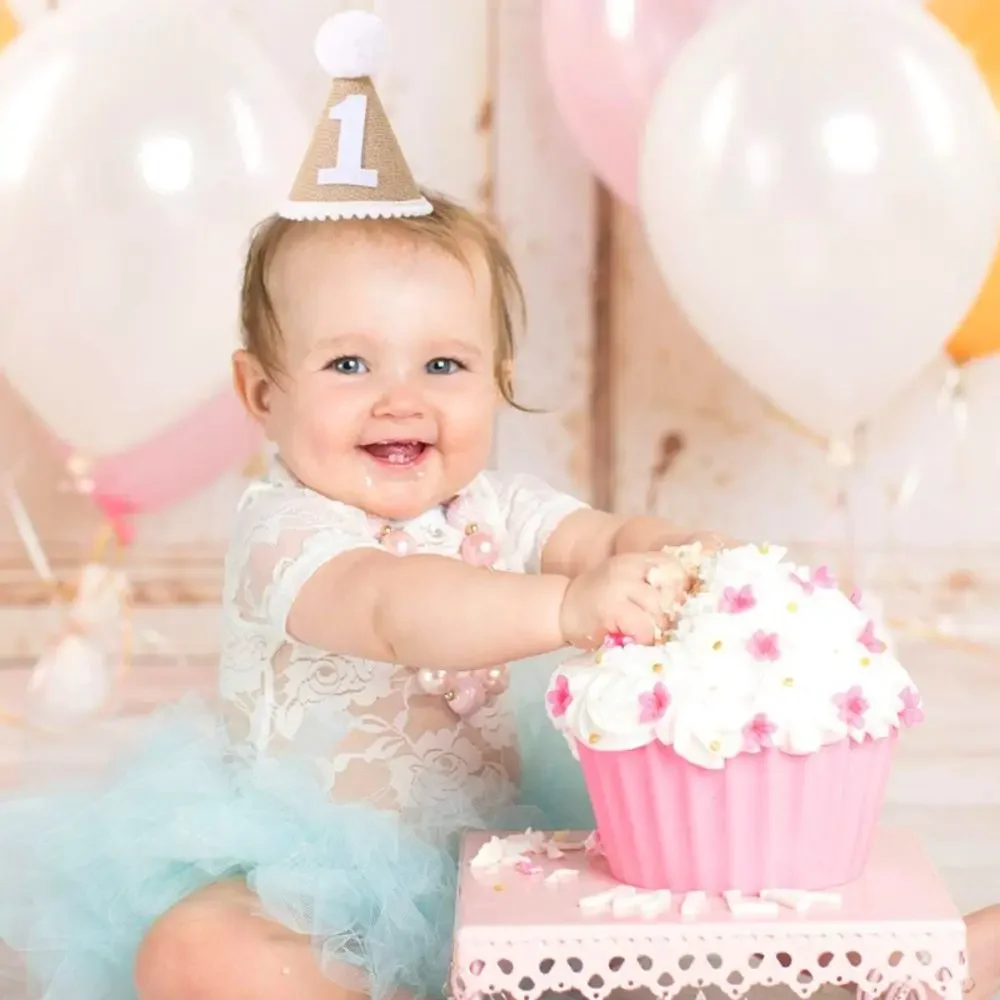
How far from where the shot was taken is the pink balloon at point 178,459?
1899 millimetres

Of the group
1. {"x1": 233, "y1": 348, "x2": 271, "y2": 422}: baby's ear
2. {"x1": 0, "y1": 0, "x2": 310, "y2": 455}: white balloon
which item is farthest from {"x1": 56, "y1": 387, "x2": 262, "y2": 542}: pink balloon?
{"x1": 233, "y1": 348, "x2": 271, "y2": 422}: baby's ear

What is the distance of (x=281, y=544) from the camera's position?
1.36m

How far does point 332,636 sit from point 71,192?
707 millimetres

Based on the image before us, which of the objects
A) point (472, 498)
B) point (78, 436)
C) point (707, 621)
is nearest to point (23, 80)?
point (78, 436)

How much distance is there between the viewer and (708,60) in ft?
5.45

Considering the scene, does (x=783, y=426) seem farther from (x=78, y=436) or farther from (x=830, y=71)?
(x=78, y=436)

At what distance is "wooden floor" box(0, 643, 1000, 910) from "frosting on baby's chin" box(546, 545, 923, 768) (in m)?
0.69

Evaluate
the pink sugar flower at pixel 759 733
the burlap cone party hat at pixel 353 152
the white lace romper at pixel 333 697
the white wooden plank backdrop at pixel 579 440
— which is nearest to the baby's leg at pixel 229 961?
the white lace romper at pixel 333 697

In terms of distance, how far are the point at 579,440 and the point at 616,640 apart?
1.23 metres

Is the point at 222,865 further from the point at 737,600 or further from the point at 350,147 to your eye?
the point at 350,147

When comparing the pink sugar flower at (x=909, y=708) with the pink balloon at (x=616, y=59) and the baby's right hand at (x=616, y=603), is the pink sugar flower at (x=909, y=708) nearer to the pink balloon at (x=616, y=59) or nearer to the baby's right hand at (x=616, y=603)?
the baby's right hand at (x=616, y=603)

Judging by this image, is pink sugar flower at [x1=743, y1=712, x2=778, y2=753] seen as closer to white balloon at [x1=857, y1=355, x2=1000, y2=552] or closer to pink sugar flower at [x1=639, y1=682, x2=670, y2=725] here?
pink sugar flower at [x1=639, y1=682, x2=670, y2=725]

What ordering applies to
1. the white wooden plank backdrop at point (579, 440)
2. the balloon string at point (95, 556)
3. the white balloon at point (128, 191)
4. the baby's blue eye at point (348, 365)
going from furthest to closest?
the balloon string at point (95, 556) < the white wooden plank backdrop at point (579, 440) < the white balloon at point (128, 191) < the baby's blue eye at point (348, 365)

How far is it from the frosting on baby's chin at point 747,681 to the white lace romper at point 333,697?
282 millimetres
